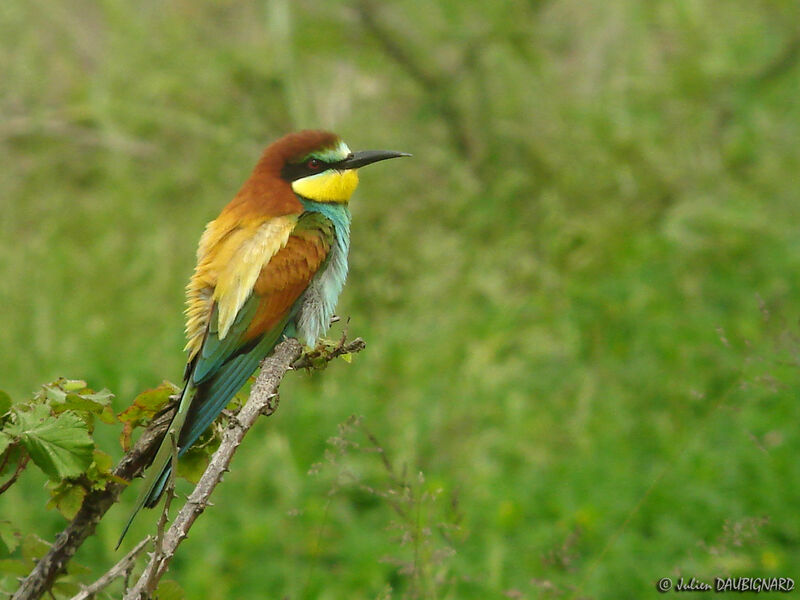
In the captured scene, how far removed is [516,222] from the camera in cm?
414

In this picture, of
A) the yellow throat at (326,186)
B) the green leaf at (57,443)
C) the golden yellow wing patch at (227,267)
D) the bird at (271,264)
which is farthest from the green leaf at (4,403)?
the yellow throat at (326,186)

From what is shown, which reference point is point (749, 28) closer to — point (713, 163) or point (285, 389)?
point (713, 163)

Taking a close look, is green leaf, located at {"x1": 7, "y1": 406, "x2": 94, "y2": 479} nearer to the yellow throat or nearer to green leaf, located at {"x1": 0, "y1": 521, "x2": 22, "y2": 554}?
green leaf, located at {"x1": 0, "y1": 521, "x2": 22, "y2": 554}

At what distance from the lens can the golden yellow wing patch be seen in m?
1.77

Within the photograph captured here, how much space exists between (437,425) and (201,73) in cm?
214

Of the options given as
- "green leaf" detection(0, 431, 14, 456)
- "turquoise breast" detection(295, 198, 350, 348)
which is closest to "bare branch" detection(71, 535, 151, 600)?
"green leaf" detection(0, 431, 14, 456)

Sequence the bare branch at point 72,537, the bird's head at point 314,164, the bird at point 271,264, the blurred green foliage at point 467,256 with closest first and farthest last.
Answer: the bare branch at point 72,537 < the bird at point 271,264 < the bird's head at point 314,164 < the blurred green foliage at point 467,256

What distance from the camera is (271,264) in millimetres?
1873

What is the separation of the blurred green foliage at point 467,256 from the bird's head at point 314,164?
2.97ft

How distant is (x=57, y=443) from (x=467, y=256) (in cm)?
300

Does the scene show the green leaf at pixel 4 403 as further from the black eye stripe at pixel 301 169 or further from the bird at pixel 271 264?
the black eye stripe at pixel 301 169

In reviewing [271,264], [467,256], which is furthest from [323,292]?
[467,256]

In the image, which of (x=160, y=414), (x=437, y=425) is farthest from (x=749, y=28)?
(x=160, y=414)

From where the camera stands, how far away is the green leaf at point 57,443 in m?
1.06
